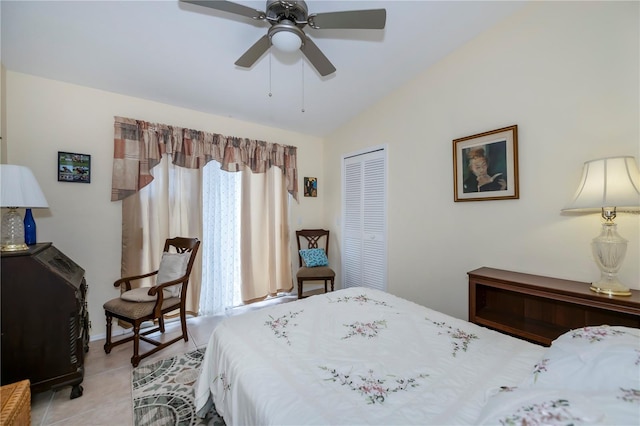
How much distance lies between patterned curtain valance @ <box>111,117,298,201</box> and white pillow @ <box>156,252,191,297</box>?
0.85 meters

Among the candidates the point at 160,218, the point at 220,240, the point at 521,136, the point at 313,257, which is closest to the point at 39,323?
the point at 160,218

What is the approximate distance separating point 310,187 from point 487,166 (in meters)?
2.48

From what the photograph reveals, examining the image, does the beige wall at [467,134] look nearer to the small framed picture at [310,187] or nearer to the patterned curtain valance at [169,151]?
the patterned curtain valance at [169,151]

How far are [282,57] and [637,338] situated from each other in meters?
2.95

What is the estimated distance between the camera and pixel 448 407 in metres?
0.88

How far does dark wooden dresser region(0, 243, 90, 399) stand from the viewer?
1.60 meters

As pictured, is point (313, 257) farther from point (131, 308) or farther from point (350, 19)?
point (350, 19)

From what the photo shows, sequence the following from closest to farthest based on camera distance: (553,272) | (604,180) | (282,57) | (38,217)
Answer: (604,180), (553,272), (38,217), (282,57)

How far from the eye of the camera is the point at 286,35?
5.25 feet

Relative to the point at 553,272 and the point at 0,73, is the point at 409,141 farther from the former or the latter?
the point at 0,73

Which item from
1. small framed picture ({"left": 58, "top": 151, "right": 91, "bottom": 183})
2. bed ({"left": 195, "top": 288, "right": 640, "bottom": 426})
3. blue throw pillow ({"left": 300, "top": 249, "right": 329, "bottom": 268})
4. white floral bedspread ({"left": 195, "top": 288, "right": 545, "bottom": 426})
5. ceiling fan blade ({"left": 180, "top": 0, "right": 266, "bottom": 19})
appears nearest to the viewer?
bed ({"left": 195, "top": 288, "right": 640, "bottom": 426})

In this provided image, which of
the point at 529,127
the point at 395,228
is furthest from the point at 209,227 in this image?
the point at 529,127

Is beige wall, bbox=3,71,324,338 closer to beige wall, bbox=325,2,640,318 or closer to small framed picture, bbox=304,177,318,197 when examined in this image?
small framed picture, bbox=304,177,318,197

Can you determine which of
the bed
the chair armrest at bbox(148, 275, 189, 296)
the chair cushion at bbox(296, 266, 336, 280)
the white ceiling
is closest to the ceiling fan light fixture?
Result: the white ceiling
